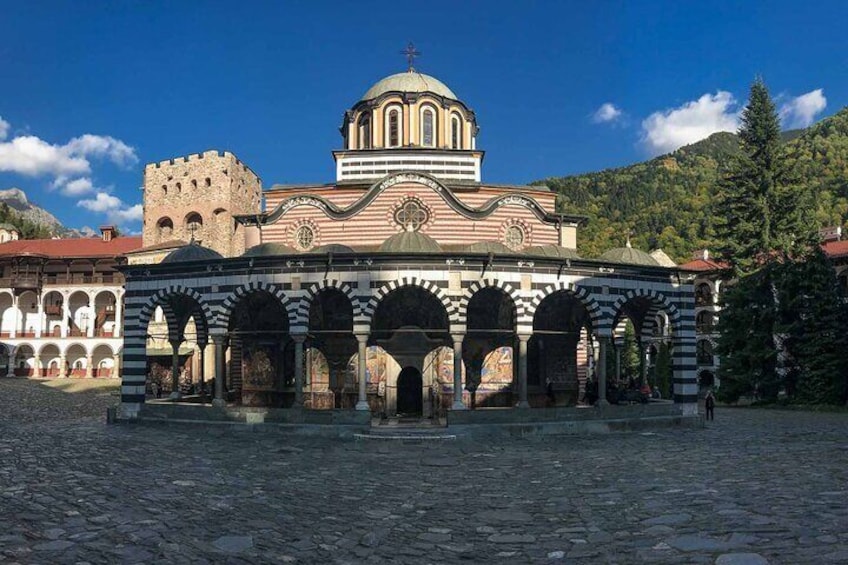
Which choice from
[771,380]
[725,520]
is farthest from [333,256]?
[771,380]

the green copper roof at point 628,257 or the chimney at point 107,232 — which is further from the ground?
the chimney at point 107,232

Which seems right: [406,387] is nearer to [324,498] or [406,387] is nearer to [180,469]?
[180,469]

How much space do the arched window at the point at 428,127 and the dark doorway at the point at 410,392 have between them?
11712 mm

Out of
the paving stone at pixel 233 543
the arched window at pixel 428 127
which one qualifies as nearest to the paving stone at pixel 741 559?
the paving stone at pixel 233 543

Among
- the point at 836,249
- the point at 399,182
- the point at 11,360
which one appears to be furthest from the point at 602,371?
the point at 11,360

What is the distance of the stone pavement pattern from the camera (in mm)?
7418

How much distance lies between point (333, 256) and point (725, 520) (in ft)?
44.2

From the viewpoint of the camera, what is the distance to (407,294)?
73.8 ft

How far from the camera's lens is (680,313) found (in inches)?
885

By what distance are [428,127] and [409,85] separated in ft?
7.19

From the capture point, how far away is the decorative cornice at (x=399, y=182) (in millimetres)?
25266

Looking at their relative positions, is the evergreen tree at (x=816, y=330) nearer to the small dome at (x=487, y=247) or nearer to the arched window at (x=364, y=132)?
the small dome at (x=487, y=247)

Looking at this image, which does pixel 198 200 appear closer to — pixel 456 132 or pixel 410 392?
pixel 456 132

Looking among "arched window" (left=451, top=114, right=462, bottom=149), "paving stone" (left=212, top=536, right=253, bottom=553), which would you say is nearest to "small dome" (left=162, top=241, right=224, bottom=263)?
"arched window" (left=451, top=114, right=462, bottom=149)
